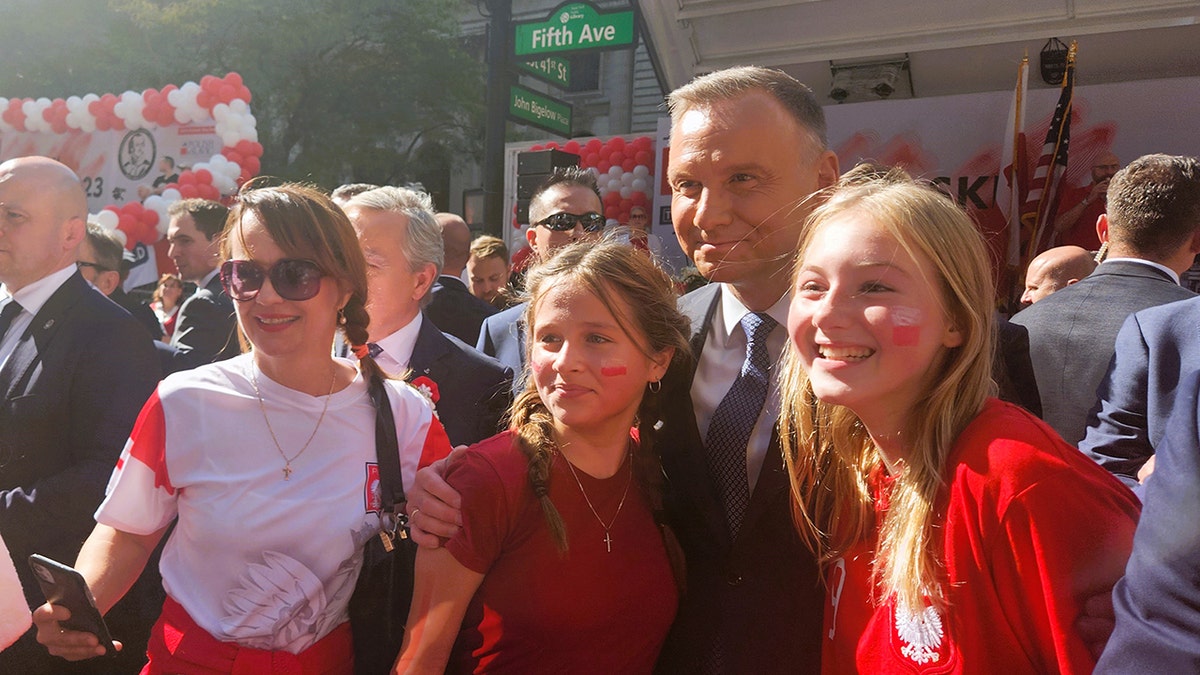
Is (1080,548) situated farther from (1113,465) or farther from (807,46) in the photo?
(807,46)

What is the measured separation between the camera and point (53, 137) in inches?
417

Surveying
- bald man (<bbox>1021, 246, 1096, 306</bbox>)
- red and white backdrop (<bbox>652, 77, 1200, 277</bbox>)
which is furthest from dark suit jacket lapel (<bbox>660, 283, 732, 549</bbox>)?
red and white backdrop (<bbox>652, 77, 1200, 277</bbox>)

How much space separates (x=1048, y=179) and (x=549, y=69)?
6.34 m

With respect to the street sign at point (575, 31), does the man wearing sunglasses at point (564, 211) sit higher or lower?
lower

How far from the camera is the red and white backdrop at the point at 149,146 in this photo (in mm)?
9430

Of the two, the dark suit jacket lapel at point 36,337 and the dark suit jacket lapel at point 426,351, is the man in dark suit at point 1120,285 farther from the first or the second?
the dark suit jacket lapel at point 36,337

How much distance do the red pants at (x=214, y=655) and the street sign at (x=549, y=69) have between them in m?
9.04

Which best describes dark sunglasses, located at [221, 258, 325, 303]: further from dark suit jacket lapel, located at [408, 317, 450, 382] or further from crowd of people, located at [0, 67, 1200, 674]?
dark suit jacket lapel, located at [408, 317, 450, 382]

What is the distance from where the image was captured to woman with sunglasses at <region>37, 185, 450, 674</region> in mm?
1803

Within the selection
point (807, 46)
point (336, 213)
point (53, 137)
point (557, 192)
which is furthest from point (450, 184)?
point (336, 213)

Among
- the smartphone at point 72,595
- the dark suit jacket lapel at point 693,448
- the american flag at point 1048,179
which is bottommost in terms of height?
the smartphone at point 72,595

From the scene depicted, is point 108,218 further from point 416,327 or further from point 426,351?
point 426,351

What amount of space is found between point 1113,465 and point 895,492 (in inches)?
60.9

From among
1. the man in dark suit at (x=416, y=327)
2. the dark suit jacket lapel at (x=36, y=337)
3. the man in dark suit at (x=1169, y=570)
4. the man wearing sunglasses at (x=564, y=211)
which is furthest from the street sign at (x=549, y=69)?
the man in dark suit at (x=1169, y=570)
